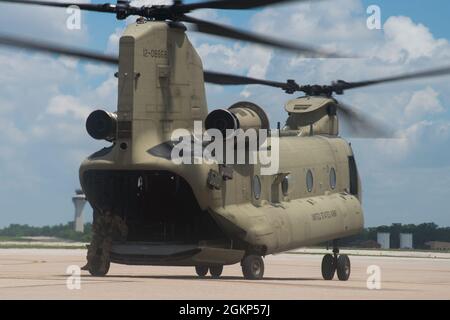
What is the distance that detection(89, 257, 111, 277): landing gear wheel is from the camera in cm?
2677

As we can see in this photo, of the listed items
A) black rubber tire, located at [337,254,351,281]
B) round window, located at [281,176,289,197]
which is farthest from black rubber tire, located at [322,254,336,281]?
round window, located at [281,176,289,197]

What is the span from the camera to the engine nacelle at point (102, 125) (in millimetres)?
25953

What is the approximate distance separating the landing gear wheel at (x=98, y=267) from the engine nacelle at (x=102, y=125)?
344 centimetres

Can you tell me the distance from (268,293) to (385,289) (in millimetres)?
4168

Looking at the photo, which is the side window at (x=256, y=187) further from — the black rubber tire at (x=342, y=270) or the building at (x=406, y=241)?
the building at (x=406, y=241)

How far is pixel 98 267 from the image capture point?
1056 inches

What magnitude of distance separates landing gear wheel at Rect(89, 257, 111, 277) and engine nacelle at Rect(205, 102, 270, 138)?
4.71 m

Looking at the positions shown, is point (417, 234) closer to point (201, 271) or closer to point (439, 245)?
point (439, 245)

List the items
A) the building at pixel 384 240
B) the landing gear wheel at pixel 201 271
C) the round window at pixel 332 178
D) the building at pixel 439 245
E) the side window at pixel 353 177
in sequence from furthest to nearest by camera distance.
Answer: the building at pixel 439 245, the building at pixel 384 240, the side window at pixel 353 177, the round window at pixel 332 178, the landing gear wheel at pixel 201 271

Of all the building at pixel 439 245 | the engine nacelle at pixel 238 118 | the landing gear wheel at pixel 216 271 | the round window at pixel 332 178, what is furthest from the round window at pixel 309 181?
the building at pixel 439 245

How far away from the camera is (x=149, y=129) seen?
2595cm
